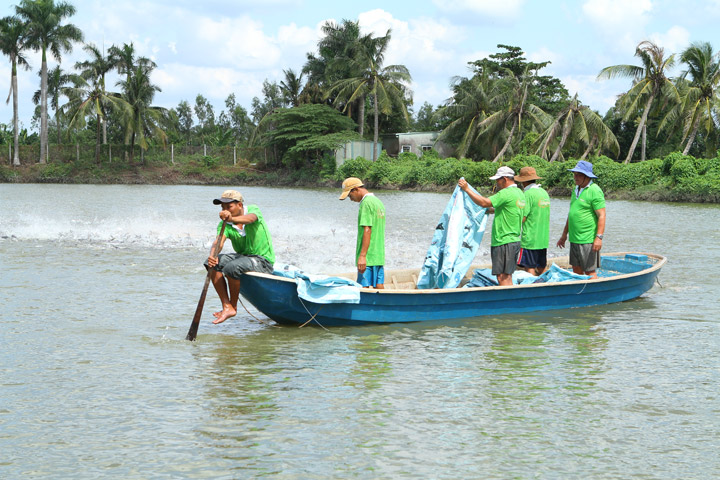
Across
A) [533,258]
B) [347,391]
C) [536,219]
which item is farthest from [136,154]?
[347,391]

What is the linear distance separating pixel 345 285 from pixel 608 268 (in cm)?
548

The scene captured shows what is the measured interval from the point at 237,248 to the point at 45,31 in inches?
2318

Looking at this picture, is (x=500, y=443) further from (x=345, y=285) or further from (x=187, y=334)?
(x=187, y=334)

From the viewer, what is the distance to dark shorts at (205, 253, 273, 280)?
8.41 m

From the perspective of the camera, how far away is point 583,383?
732 cm

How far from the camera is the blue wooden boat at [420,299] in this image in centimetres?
880

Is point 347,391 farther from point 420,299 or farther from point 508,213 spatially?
point 508,213

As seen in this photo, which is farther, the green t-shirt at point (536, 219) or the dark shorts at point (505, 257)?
the green t-shirt at point (536, 219)

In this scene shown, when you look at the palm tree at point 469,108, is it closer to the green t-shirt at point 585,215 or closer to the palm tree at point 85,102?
the palm tree at point 85,102

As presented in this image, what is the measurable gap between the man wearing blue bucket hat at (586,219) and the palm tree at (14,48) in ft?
190

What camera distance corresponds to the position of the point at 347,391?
6.98 metres

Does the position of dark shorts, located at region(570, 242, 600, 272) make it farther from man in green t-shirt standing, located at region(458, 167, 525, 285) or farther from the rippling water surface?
man in green t-shirt standing, located at region(458, 167, 525, 285)

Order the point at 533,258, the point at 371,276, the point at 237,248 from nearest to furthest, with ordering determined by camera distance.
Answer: the point at 237,248 → the point at 371,276 → the point at 533,258

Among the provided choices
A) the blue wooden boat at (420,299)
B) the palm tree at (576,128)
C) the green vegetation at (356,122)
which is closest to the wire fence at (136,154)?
the green vegetation at (356,122)
